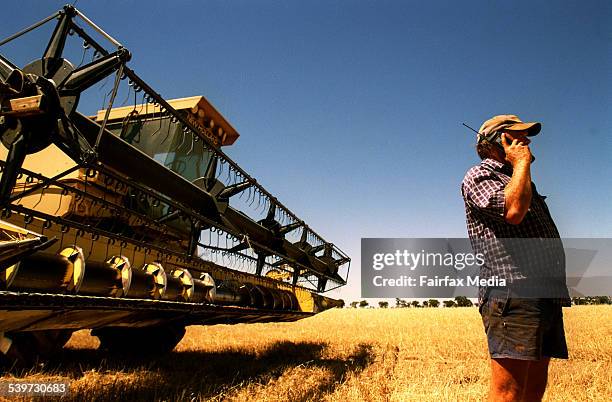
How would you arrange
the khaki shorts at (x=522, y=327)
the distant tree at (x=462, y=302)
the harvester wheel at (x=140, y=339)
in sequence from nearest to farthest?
the khaki shorts at (x=522, y=327) < the harvester wheel at (x=140, y=339) < the distant tree at (x=462, y=302)

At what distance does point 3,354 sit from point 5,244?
2.94 metres

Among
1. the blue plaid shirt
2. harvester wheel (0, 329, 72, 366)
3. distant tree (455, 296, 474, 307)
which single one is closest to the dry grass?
harvester wheel (0, 329, 72, 366)

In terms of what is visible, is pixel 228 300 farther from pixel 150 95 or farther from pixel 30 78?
pixel 30 78

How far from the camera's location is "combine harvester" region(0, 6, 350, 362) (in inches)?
91.0

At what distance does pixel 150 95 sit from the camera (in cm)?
332

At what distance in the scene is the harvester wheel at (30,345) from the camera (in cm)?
394

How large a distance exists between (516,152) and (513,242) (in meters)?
0.37

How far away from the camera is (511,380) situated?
1635mm

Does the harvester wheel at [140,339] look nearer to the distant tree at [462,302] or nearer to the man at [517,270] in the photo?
the man at [517,270]

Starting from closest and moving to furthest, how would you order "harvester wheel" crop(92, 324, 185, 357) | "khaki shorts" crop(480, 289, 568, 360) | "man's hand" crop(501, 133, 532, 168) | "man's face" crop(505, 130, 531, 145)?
"khaki shorts" crop(480, 289, 568, 360) < "man's hand" crop(501, 133, 532, 168) < "man's face" crop(505, 130, 531, 145) < "harvester wheel" crop(92, 324, 185, 357)

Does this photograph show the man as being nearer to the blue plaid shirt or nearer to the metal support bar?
the blue plaid shirt

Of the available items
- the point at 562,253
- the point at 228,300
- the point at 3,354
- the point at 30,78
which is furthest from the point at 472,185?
the point at 3,354

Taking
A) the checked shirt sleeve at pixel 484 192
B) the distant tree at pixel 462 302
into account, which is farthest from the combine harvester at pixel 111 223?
the distant tree at pixel 462 302

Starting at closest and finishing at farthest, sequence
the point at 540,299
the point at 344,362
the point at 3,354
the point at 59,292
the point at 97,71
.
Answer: the point at 540,299 → the point at 59,292 → the point at 97,71 → the point at 3,354 → the point at 344,362
